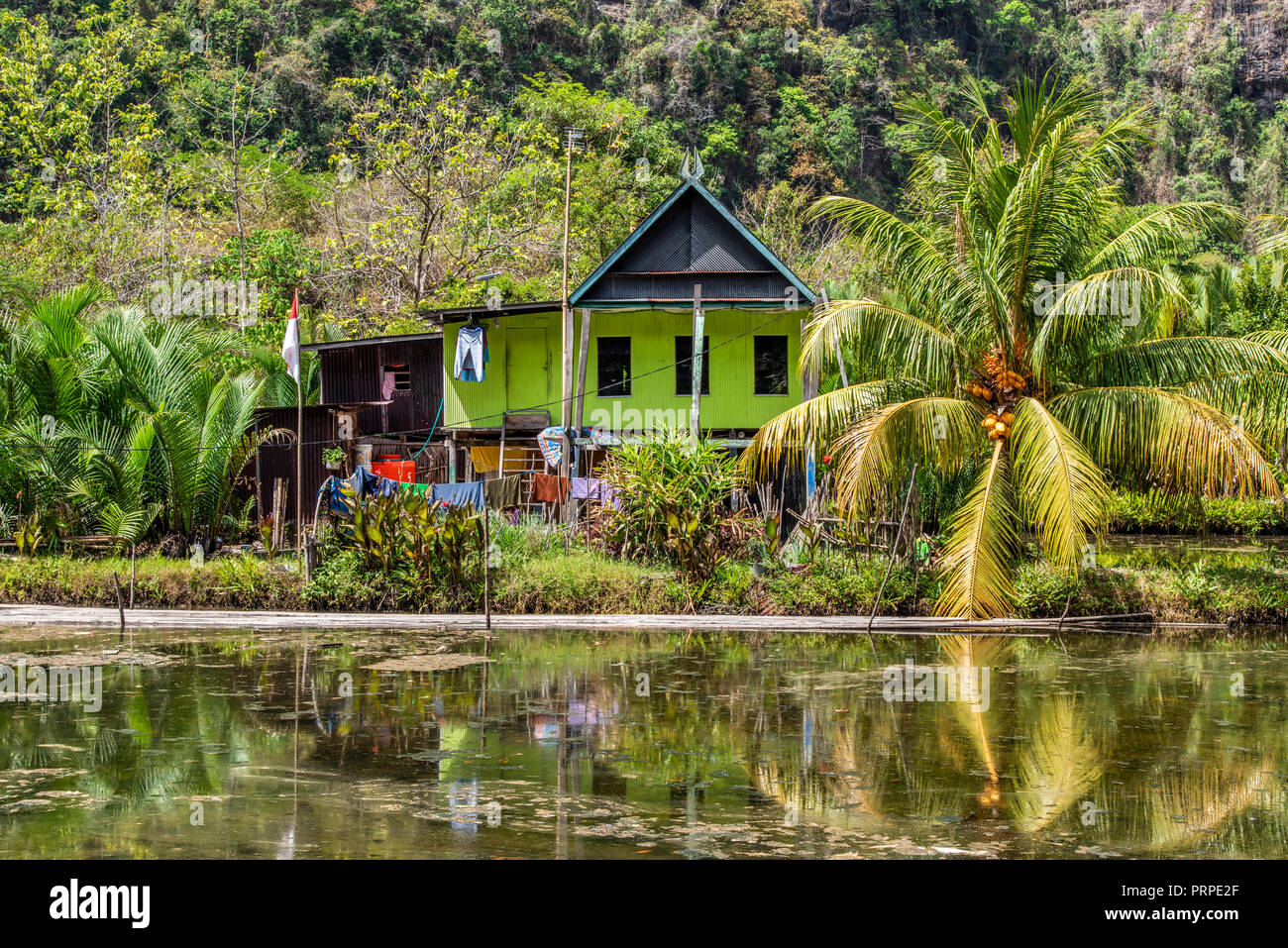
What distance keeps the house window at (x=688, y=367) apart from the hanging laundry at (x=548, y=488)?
202 inches

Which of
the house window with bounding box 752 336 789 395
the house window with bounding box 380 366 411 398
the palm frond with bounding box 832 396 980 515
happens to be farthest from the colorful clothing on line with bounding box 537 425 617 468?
the palm frond with bounding box 832 396 980 515

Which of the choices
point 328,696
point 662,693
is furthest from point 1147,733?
point 328,696

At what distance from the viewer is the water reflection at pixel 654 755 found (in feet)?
30.4

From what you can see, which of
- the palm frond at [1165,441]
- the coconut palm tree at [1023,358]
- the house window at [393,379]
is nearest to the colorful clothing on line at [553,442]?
the house window at [393,379]

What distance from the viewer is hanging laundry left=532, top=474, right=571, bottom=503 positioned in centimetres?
2306

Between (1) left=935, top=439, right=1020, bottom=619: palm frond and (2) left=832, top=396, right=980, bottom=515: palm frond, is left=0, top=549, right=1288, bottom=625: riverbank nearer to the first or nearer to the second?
(1) left=935, top=439, right=1020, bottom=619: palm frond

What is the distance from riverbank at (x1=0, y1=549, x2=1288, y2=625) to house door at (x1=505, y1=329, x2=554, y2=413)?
24.3ft

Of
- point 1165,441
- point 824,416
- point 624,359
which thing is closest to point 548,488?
point 624,359

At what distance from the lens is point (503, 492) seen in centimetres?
2358

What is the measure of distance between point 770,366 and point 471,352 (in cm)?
675

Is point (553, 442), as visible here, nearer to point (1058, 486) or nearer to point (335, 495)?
point (335, 495)

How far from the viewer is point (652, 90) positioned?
179 ft

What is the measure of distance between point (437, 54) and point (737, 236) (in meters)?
32.2

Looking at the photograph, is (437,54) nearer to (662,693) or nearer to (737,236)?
(737,236)
